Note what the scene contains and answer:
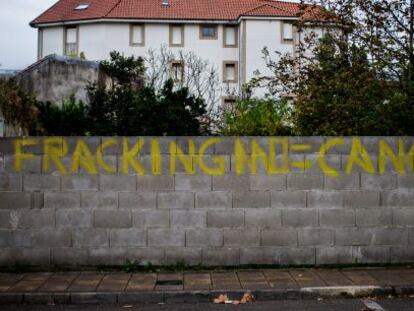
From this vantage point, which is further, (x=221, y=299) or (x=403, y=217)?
(x=403, y=217)

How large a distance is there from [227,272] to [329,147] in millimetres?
2313

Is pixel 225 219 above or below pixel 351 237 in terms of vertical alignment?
above

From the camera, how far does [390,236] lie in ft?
26.2

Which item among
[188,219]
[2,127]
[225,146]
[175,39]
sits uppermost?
[175,39]

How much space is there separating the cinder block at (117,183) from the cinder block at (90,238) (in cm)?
63

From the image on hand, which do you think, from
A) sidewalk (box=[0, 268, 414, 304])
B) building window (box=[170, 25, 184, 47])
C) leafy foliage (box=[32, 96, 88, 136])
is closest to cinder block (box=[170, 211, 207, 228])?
sidewalk (box=[0, 268, 414, 304])

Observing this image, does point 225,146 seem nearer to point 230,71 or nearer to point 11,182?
point 11,182

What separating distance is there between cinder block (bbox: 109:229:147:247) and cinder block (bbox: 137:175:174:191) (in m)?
0.63

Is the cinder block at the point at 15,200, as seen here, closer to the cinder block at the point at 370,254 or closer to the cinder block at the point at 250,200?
the cinder block at the point at 250,200

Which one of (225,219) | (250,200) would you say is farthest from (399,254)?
(225,219)

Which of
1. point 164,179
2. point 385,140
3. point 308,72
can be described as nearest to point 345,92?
point 308,72

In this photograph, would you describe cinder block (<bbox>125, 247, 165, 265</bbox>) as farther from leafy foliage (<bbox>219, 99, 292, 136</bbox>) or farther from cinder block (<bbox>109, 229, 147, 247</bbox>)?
leafy foliage (<bbox>219, 99, 292, 136</bbox>)

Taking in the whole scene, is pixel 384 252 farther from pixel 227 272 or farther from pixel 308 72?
pixel 308 72

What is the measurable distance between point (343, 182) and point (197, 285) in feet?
8.70
